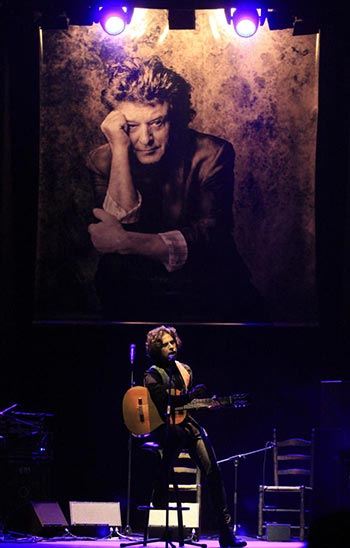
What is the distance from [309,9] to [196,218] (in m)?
2.13

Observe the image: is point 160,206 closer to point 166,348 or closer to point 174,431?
point 166,348

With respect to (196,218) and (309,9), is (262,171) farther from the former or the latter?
(309,9)

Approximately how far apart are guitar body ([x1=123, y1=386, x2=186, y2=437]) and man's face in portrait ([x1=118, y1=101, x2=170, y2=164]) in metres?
2.57

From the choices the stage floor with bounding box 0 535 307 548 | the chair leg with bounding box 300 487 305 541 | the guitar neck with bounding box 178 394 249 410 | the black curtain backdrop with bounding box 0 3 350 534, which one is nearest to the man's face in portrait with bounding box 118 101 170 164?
the black curtain backdrop with bounding box 0 3 350 534

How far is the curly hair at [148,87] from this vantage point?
8.12 m

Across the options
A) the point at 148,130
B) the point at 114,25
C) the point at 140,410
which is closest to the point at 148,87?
the point at 148,130

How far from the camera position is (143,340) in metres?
8.25

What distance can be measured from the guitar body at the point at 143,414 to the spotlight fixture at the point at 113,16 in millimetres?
3342

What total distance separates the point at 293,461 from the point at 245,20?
13.3 ft

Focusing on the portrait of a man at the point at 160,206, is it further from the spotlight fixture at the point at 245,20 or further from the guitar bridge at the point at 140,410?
the guitar bridge at the point at 140,410

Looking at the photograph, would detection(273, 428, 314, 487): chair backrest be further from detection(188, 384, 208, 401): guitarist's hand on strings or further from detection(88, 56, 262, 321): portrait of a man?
detection(188, 384, 208, 401): guitarist's hand on strings

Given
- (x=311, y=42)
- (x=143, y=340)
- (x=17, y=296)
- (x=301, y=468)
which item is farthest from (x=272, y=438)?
(x=311, y=42)

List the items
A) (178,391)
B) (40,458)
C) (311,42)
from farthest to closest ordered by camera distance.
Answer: (311,42), (40,458), (178,391)

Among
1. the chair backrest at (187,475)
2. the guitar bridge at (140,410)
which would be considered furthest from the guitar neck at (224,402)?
the chair backrest at (187,475)
